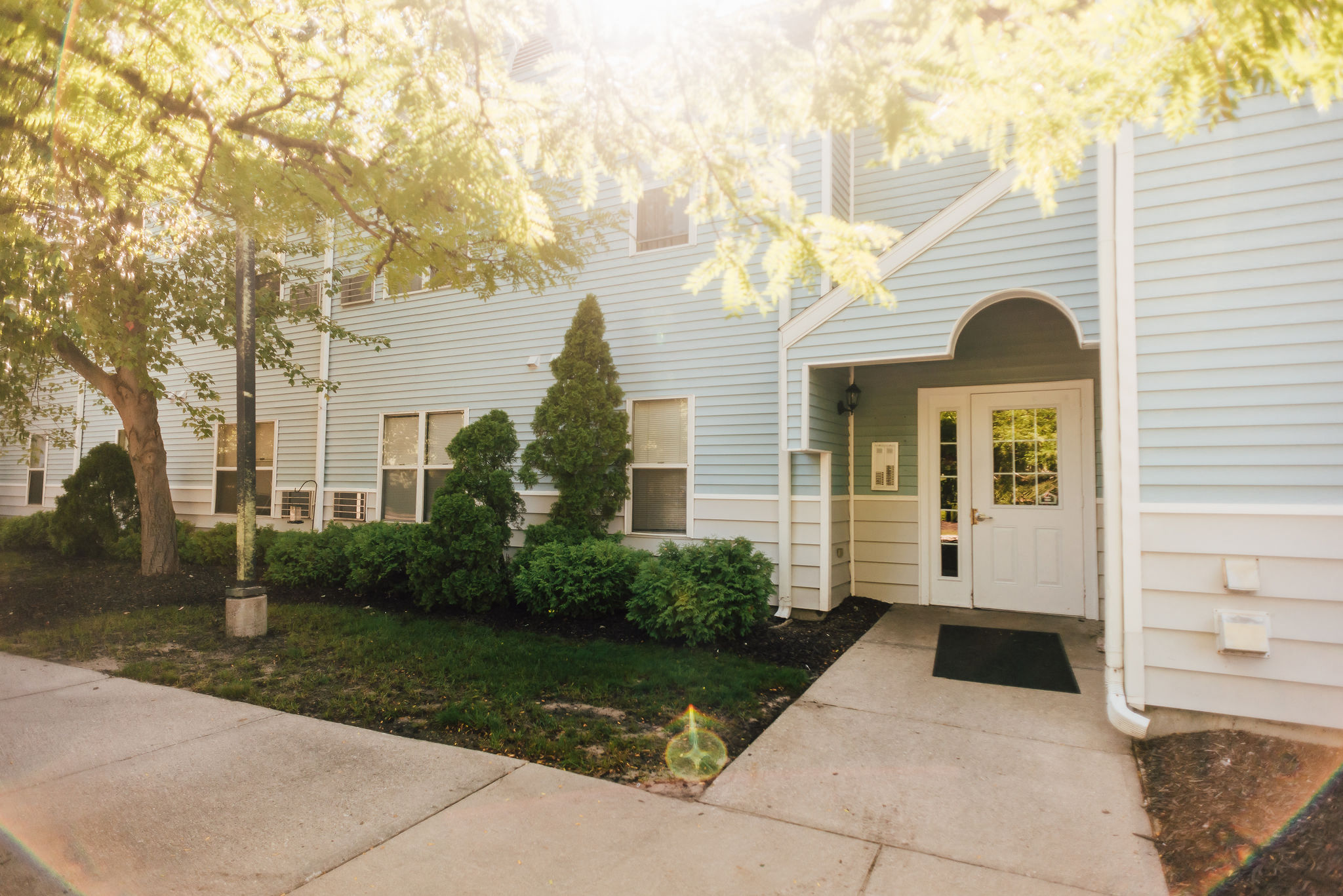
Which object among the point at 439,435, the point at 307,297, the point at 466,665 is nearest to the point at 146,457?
the point at 307,297

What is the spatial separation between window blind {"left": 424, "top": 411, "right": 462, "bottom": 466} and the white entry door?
21.0 ft

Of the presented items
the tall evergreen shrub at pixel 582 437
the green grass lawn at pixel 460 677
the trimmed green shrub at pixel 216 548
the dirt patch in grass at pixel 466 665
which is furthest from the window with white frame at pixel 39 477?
the tall evergreen shrub at pixel 582 437

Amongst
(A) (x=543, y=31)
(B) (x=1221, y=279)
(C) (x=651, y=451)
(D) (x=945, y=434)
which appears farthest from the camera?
(C) (x=651, y=451)

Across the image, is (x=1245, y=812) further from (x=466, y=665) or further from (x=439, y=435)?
(x=439, y=435)

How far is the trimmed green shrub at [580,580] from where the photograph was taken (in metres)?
6.66

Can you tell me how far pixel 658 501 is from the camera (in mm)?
7820

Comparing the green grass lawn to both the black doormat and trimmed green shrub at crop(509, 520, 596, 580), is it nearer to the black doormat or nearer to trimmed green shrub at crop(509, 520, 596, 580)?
trimmed green shrub at crop(509, 520, 596, 580)

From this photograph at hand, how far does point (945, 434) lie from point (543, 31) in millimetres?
5577

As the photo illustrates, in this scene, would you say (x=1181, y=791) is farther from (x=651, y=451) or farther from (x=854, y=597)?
(x=651, y=451)

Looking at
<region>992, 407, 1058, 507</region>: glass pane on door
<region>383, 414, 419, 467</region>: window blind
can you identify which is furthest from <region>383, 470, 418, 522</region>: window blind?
<region>992, 407, 1058, 507</region>: glass pane on door

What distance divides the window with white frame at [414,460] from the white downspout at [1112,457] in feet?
24.0

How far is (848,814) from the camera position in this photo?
3.08 m

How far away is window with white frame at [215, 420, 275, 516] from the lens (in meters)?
11.0

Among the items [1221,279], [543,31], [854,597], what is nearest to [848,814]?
[1221,279]
